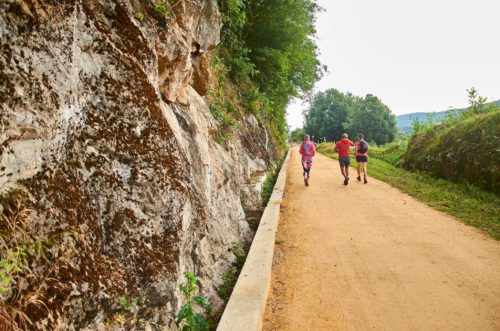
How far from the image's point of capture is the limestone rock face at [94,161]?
229 centimetres

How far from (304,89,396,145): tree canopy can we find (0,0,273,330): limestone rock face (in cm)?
6408

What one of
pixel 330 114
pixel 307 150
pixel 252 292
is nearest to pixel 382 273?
pixel 252 292

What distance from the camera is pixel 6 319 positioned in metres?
1.85

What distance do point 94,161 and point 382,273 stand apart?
4262 mm

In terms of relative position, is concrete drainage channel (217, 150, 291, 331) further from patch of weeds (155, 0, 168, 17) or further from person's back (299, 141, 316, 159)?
person's back (299, 141, 316, 159)

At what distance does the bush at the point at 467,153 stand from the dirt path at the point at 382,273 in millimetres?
3622

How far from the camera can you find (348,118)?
69.9m

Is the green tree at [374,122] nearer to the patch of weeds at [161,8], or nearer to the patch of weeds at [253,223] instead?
the patch of weeds at [253,223]

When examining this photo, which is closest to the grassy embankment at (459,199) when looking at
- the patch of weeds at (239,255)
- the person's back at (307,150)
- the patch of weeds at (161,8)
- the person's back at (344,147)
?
the person's back at (344,147)

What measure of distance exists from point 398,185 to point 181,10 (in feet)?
32.7

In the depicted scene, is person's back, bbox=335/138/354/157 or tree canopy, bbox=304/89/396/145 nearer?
person's back, bbox=335/138/354/157

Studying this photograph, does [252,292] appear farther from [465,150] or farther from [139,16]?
[465,150]

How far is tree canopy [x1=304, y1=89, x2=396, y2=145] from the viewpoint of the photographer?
6334cm

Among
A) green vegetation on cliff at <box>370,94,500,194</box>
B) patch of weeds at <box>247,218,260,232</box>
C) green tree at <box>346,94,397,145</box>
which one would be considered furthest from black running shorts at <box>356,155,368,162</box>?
green tree at <box>346,94,397,145</box>
